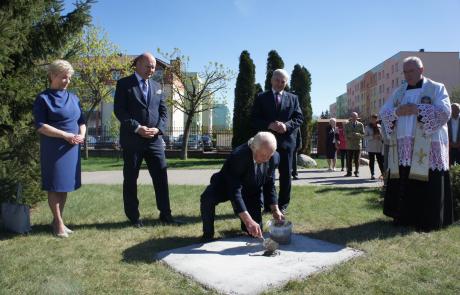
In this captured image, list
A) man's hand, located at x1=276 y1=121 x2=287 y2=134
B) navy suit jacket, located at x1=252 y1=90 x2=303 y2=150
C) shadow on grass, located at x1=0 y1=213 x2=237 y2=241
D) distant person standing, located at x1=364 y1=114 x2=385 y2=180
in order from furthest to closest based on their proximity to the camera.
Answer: distant person standing, located at x1=364 y1=114 x2=385 y2=180
navy suit jacket, located at x1=252 y1=90 x2=303 y2=150
man's hand, located at x1=276 y1=121 x2=287 y2=134
shadow on grass, located at x1=0 y1=213 x2=237 y2=241

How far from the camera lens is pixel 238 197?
432 centimetres

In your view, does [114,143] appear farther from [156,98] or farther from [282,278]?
[282,278]

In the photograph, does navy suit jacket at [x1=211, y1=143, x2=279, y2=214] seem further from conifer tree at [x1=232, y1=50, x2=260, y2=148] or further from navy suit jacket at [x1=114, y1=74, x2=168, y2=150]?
conifer tree at [x1=232, y1=50, x2=260, y2=148]

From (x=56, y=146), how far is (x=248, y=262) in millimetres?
2539

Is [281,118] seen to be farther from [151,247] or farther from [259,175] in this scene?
[151,247]

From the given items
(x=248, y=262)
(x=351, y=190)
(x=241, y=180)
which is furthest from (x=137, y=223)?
(x=351, y=190)

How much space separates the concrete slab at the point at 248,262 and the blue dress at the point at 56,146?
1.55 metres

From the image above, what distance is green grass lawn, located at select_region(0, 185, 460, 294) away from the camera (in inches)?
133

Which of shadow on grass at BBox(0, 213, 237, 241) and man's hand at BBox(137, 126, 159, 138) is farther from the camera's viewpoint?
man's hand at BBox(137, 126, 159, 138)

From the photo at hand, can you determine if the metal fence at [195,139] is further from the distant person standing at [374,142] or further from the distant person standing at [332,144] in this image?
the distant person standing at [374,142]

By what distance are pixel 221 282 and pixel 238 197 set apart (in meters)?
1.05

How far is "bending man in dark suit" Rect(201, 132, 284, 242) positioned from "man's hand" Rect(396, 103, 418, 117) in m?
1.76

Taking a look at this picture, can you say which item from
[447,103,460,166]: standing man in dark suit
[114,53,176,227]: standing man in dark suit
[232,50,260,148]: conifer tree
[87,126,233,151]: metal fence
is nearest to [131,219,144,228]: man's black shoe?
[114,53,176,227]: standing man in dark suit

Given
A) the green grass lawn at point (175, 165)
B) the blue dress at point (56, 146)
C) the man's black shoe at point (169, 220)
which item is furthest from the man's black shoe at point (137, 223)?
the green grass lawn at point (175, 165)
